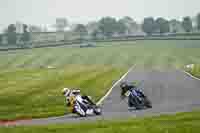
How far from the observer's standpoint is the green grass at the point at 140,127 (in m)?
19.5

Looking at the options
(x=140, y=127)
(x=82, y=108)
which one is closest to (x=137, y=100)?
(x=82, y=108)

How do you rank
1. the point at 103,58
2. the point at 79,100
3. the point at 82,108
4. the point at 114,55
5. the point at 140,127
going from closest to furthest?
the point at 140,127, the point at 82,108, the point at 79,100, the point at 103,58, the point at 114,55

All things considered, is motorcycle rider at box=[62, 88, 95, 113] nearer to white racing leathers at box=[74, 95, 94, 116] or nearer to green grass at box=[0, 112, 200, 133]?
white racing leathers at box=[74, 95, 94, 116]

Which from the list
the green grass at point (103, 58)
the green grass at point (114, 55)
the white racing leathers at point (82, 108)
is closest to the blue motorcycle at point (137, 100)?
the white racing leathers at point (82, 108)

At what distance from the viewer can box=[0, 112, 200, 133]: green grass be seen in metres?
19.5

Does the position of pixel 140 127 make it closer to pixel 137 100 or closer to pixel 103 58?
pixel 137 100

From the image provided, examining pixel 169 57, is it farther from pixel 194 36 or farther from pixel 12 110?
pixel 12 110

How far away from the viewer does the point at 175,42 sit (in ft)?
553

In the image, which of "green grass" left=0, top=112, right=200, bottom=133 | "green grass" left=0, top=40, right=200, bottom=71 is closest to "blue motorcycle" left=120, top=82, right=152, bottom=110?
"green grass" left=0, top=112, right=200, bottom=133

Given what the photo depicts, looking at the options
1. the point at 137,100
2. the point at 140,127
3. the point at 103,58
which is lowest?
the point at 103,58

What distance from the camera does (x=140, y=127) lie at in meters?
20.3

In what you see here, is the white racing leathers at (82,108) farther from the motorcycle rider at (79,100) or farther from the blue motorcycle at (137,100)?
the blue motorcycle at (137,100)

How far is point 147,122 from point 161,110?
6.18 meters

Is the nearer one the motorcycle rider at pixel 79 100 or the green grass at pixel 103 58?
the motorcycle rider at pixel 79 100
